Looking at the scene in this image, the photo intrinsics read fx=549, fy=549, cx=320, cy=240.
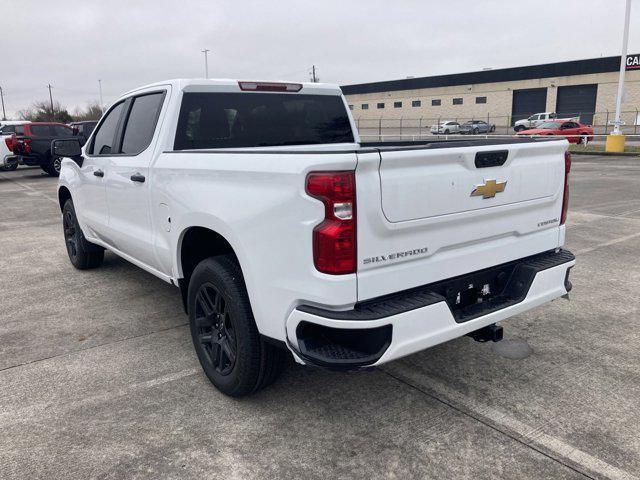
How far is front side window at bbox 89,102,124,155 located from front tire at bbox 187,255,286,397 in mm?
2138

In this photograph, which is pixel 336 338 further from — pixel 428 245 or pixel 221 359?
pixel 221 359

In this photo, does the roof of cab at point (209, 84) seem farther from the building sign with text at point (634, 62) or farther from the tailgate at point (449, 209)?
the building sign with text at point (634, 62)

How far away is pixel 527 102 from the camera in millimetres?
56438

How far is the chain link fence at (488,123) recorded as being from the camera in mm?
45250

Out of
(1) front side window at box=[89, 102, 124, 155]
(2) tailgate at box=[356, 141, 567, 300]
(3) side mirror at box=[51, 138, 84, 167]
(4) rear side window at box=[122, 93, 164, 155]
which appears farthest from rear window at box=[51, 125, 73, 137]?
(2) tailgate at box=[356, 141, 567, 300]

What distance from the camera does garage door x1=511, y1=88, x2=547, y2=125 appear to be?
5497cm

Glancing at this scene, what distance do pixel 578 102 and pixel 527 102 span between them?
5417 millimetres

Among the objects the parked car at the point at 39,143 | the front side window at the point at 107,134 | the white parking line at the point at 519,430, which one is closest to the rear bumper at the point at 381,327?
the white parking line at the point at 519,430

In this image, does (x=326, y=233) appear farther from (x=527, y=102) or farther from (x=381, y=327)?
(x=527, y=102)

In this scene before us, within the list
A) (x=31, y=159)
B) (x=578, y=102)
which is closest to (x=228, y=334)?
(x=31, y=159)

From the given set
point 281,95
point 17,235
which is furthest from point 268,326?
point 17,235

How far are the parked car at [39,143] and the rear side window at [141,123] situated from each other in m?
14.6

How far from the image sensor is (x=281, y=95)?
14.6ft

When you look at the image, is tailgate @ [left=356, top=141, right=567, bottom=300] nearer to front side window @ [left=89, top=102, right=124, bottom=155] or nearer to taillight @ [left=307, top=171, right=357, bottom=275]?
taillight @ [left=307, top=171, right=357, bottom=275]
